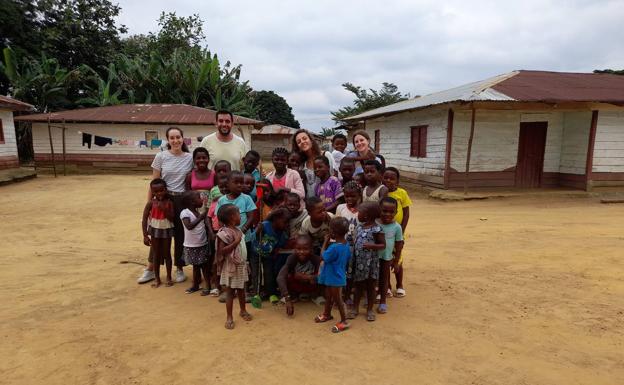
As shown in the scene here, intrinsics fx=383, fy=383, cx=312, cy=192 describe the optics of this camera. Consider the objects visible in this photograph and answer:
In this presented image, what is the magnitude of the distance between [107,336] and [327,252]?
1.82 m

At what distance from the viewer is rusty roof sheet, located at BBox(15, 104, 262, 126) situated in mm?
16312

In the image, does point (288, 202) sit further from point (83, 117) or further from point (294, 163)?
point (83, 117)

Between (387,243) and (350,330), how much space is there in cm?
78

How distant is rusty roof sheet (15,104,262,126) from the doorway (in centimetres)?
1114

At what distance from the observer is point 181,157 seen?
13.0 ft

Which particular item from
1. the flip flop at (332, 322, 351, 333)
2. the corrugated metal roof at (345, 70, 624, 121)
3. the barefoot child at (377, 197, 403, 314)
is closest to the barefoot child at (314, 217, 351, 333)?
the flip flop at (332, 322, 351, 333)

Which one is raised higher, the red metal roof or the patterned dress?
the red metal roof

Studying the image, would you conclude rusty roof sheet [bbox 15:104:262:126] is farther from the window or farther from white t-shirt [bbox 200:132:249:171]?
white t-shirt [bbox 200:132:249:171]

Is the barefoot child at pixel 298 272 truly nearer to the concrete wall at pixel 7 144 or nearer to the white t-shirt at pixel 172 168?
the white t-shirt at pixel 172 168

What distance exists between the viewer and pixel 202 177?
12.5 ft

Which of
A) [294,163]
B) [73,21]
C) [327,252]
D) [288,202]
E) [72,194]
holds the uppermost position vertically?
[73,21]

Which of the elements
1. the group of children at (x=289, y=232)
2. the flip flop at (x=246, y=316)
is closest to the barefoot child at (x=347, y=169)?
the group of children at (x=289, y=232)

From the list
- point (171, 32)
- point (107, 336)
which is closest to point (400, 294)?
point (107, 336)

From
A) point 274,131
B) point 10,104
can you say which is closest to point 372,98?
point 274,131
